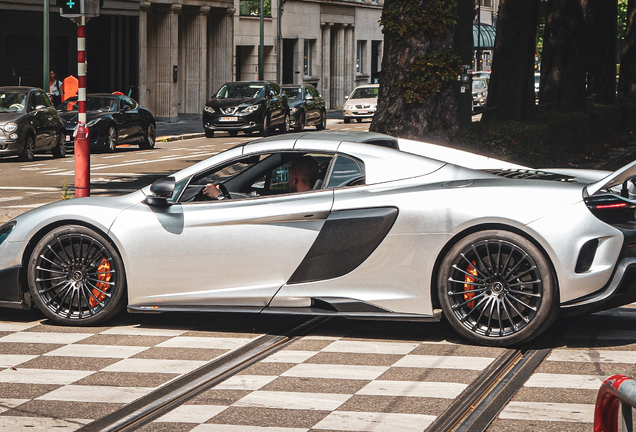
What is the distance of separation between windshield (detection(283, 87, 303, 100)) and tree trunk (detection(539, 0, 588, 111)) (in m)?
12.0

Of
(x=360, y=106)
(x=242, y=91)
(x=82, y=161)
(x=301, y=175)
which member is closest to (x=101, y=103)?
(x=242, y=91)

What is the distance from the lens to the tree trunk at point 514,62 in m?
21.4

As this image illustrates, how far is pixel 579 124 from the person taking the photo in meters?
24.1

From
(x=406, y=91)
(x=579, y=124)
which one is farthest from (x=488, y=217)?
(x=579, y=124)

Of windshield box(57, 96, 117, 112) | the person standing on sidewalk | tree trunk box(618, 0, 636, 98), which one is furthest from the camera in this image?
tree trunk box(618, 0, 636, 98)

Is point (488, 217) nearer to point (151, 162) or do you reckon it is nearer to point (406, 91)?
point (406, 91)

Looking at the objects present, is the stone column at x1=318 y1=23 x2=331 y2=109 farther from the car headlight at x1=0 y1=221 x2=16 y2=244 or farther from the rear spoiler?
the rear spoiler

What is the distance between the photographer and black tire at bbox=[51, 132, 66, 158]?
25297mm

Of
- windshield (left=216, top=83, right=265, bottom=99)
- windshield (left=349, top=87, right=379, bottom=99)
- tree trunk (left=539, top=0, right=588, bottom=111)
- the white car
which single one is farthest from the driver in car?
windshield (left=349, top=87, right=379, bottom=99)

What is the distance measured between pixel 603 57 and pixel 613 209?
27.0 metres

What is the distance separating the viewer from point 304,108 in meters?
37.5

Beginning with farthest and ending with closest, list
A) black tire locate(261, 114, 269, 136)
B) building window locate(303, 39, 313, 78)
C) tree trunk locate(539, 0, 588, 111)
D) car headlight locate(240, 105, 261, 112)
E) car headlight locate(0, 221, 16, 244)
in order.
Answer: building window locate(303, 39, 313, 78), black tire locate(261, 114, 269, 136), car headlight locate(240, 105, 261, 112), tree trunk locate(539, 0, 588, 111), car headlight locate(0, 221, 16, 244)

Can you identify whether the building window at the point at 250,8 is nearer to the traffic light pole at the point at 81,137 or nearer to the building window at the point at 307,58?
the building window at the point at 307,58

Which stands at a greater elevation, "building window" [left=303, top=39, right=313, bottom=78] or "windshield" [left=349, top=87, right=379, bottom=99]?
"building window" [left=303, top=39, right=313, bottom=78]
